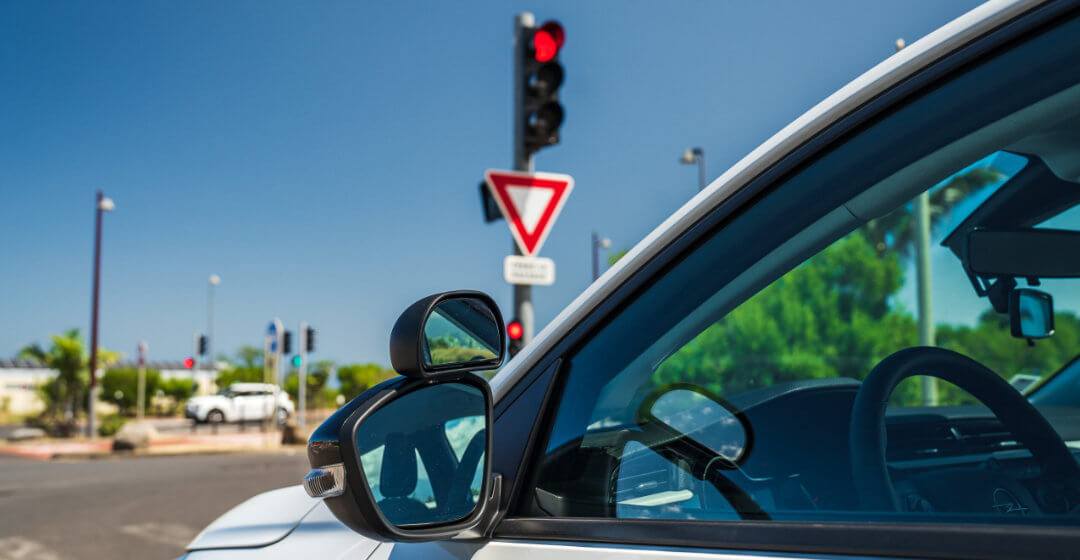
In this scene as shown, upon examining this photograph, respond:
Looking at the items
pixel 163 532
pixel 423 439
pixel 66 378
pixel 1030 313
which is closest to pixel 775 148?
pixel 423 439

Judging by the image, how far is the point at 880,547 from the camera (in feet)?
2.77

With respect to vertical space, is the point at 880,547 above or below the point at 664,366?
below

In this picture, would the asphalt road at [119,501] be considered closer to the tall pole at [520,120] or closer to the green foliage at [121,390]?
the tall pole at [520,120]

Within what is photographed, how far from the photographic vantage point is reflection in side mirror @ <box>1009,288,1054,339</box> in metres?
1.50

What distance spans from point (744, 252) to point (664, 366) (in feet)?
0.93

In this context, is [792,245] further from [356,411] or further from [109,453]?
[109,453]

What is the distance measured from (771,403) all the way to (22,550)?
7948mm

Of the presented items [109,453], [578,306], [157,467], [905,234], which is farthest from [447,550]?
[109,453]

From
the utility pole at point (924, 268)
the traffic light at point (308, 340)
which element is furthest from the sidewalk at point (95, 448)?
the utility pole at point (924, 268)

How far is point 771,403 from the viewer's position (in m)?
1.24

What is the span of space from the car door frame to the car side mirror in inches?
1.8

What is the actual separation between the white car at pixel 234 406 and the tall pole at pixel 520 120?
3261cm

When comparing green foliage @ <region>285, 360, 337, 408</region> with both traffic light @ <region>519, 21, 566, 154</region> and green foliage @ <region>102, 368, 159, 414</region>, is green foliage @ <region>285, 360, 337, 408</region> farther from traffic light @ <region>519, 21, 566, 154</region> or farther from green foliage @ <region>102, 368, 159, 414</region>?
traffic light @ <region>519, 21, 566, 154</region>

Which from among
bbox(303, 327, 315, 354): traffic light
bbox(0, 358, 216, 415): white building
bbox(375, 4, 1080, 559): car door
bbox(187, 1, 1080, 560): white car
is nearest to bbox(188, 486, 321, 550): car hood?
bbox(187, 1, 1080, 560): white car
